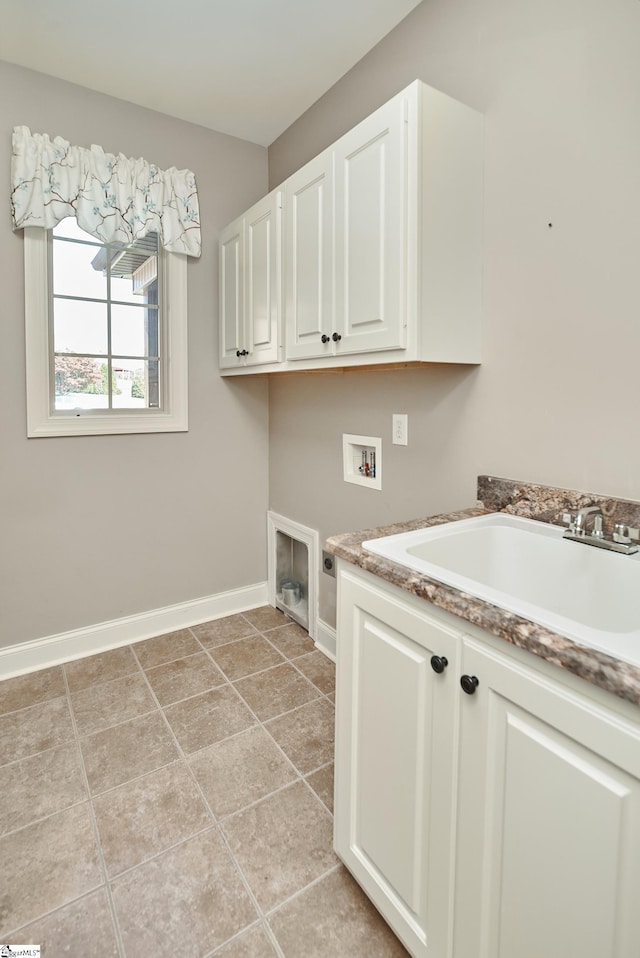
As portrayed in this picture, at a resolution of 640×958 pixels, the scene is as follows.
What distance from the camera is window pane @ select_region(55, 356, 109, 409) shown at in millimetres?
2367

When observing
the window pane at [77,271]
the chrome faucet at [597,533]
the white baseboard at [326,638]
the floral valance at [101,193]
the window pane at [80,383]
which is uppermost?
the floral valance at [101,193]

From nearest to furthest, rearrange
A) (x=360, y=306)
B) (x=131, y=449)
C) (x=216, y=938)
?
(x=216, y=938) → (x=360, y=306) → (x=131, y=449)

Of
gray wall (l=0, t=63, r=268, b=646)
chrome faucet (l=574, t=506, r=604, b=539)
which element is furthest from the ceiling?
chrome faucet (l=574, t=506, r=604, b=539)

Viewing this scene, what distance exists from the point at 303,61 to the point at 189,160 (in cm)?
75

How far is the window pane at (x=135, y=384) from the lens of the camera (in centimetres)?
252

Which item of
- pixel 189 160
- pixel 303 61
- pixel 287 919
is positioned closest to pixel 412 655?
pixel 287 919

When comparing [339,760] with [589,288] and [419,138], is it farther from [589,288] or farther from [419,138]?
[419,138]

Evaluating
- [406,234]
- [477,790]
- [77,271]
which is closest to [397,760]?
[477,790]

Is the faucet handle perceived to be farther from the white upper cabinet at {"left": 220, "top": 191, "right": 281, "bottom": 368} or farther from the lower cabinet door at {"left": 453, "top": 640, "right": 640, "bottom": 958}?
the white upper cabinet at {"left": 220, "top": 191, "right": 281, "bottom": 368}

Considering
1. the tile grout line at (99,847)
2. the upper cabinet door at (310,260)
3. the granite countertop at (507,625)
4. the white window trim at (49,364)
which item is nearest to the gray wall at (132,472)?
the white window trim at (49,364)

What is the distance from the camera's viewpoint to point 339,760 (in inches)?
50.6

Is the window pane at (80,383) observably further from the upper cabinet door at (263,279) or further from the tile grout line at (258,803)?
the tile grout line at (258,803)

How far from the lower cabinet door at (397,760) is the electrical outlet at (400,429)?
2.85 feet

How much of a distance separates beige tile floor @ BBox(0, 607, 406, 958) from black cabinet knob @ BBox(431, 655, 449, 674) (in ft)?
2.52
